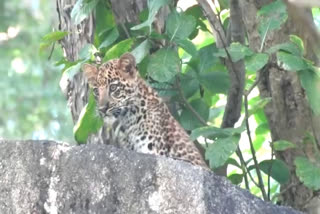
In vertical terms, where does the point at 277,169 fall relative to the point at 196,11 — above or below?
below

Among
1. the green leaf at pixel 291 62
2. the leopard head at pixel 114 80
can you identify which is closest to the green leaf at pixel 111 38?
the leopard head at pixel 114 80

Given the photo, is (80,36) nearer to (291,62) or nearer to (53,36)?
(53,36)

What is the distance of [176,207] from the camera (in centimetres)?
467

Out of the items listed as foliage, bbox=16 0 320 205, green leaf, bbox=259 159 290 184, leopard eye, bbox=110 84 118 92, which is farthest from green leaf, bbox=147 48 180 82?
green leaf, bbox=259 159 290 184

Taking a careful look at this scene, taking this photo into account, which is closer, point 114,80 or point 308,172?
point 308,172

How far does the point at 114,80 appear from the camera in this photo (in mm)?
7160

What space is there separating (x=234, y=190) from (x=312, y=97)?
1396 millimetres

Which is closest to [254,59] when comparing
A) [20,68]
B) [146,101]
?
[146,101]

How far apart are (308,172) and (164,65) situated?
130cm

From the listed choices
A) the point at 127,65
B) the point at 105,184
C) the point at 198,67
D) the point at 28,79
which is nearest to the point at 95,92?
the point at 127,65

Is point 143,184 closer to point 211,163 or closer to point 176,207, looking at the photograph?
point 176,207

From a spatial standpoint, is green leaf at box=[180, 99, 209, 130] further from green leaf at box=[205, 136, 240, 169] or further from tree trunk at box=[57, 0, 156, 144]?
green leaf at box=[205, 136, 240, 169]

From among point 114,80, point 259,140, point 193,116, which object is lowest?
point 259,140

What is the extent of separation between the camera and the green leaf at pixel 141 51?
267 inches
